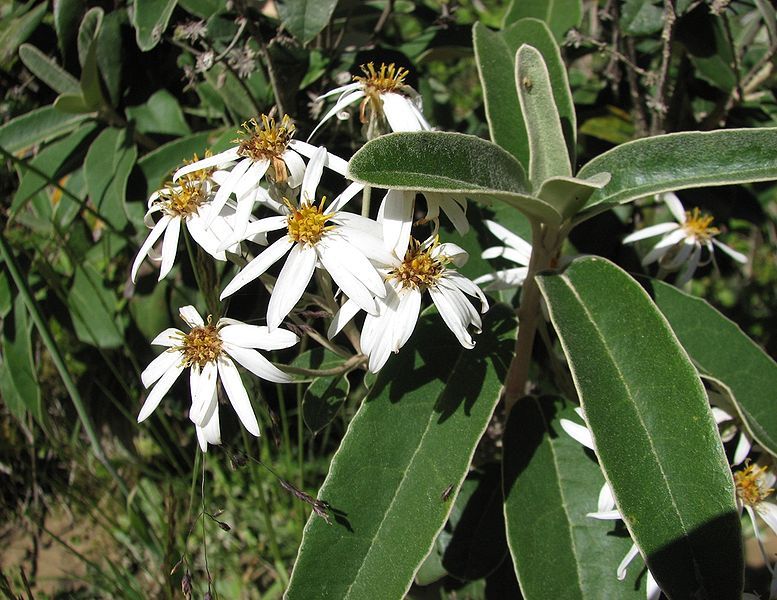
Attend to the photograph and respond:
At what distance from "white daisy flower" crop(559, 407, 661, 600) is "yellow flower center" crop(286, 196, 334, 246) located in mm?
509

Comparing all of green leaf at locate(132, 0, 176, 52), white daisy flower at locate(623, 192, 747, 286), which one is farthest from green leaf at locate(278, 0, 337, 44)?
white daisy flower at locate(623, 192, 747, 286)

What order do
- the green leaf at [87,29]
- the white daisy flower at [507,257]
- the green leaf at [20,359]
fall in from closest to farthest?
the white daisy flower at [507,257], the green leaf at [87,29], the green leaf at [20,359]

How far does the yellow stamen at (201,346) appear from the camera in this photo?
108cm

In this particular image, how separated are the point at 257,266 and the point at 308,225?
0.09m

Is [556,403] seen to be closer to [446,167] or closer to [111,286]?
[446,167]

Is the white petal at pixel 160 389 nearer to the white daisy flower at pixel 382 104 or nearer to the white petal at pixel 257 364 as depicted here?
the white petal at pixel 257 364

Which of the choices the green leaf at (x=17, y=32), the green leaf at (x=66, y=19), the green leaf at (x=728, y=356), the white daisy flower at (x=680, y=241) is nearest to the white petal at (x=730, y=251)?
the white daisy flower at (x=680, y=241)

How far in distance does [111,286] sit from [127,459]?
2.04 ft

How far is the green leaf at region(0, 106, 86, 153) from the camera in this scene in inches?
67.0

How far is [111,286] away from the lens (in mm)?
1940

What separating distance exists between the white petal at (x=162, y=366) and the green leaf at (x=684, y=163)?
2.26 feet

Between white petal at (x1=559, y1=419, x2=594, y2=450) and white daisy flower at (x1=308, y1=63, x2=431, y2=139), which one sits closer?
white daisy flower at (x1=308, y1=63, x2=431, y2=139)

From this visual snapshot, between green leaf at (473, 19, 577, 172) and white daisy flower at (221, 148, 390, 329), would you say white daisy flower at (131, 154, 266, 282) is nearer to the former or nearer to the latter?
white daisy flower at (221, 148, 390, 329)

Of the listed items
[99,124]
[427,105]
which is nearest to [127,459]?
[99,124]
